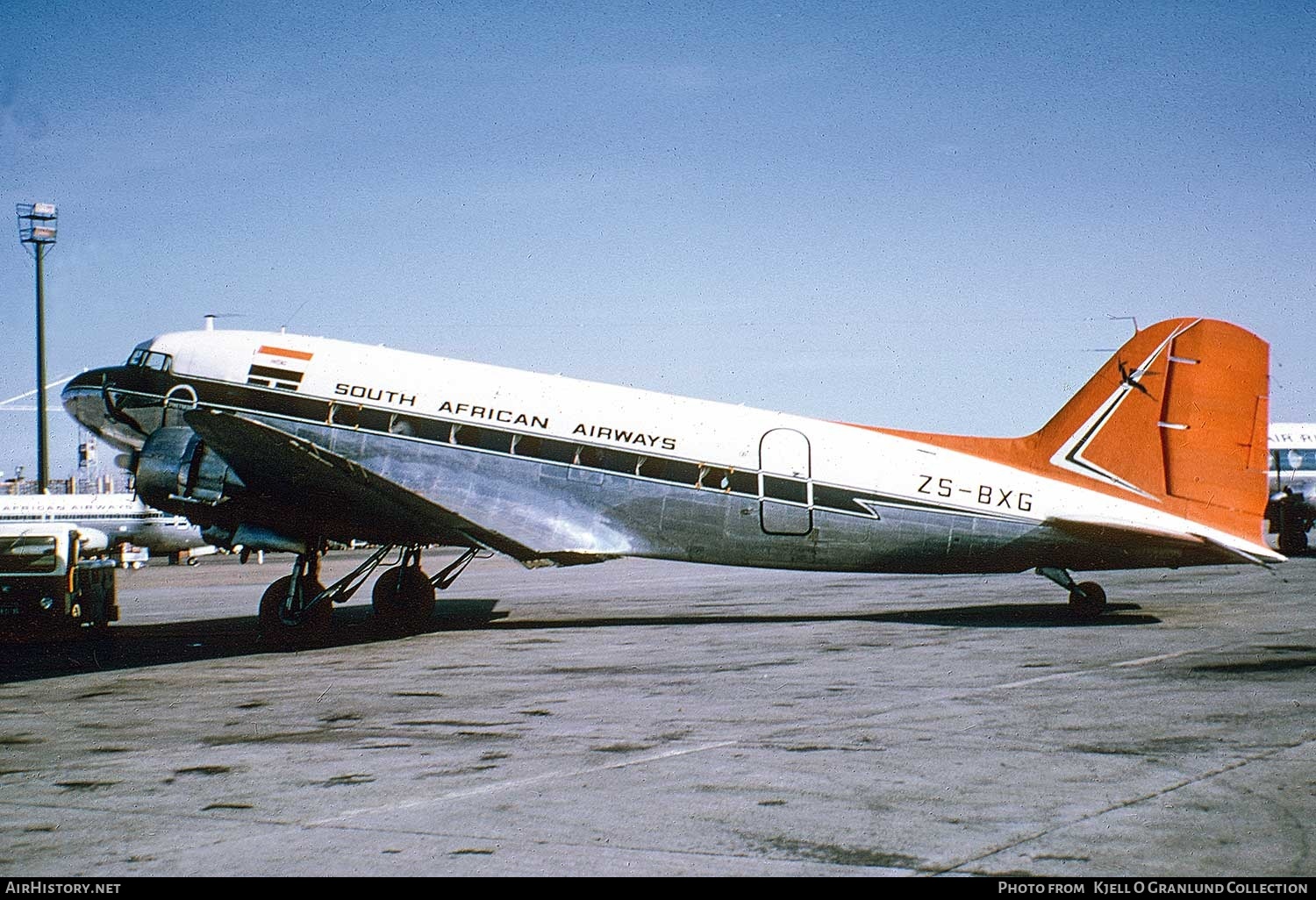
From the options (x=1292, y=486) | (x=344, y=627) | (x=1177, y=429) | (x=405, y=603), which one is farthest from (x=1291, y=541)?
(x=344, y=627)

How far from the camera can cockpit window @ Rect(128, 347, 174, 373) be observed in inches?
784

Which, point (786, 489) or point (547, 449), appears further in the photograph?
point (547, 449)

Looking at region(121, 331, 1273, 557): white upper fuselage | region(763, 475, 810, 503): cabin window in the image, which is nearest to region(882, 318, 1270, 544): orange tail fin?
region(121, 331, 1273, 557): white upper fuselage

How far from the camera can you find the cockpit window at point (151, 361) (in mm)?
19922

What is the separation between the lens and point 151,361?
20031mm

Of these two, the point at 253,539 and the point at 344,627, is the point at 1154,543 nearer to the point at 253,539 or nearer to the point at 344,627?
the point at 253,539

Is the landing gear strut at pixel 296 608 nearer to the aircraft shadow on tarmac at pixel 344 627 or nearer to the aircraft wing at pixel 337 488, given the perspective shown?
the aircraft shadow on tarmac at pixel 344 627

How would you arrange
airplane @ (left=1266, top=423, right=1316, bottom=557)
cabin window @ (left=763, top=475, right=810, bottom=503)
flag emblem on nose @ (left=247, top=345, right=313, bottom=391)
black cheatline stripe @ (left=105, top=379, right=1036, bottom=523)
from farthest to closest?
airplane @ (left=1266, top=423, right=1316, bottom=557), flag emblem on nose @ (left=247, top=345, right=313, bottom=391), cabin window @ (left=763, top=475, right=810, bottom=503), black cheatline stripe @ (left=105, top=379, right=1036, bottom=523)

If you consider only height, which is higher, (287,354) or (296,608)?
(287,354)

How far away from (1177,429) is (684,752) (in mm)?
12150

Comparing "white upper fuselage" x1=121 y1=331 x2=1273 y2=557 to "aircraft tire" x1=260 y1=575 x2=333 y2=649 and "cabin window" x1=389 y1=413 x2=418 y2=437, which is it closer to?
"cabin window" x1=389 y1=413 x2=418 y2=437

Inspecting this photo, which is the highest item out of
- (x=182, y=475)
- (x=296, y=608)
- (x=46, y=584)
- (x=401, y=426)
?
(x=401, y=426)

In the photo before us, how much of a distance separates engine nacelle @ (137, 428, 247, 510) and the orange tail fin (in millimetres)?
13016
